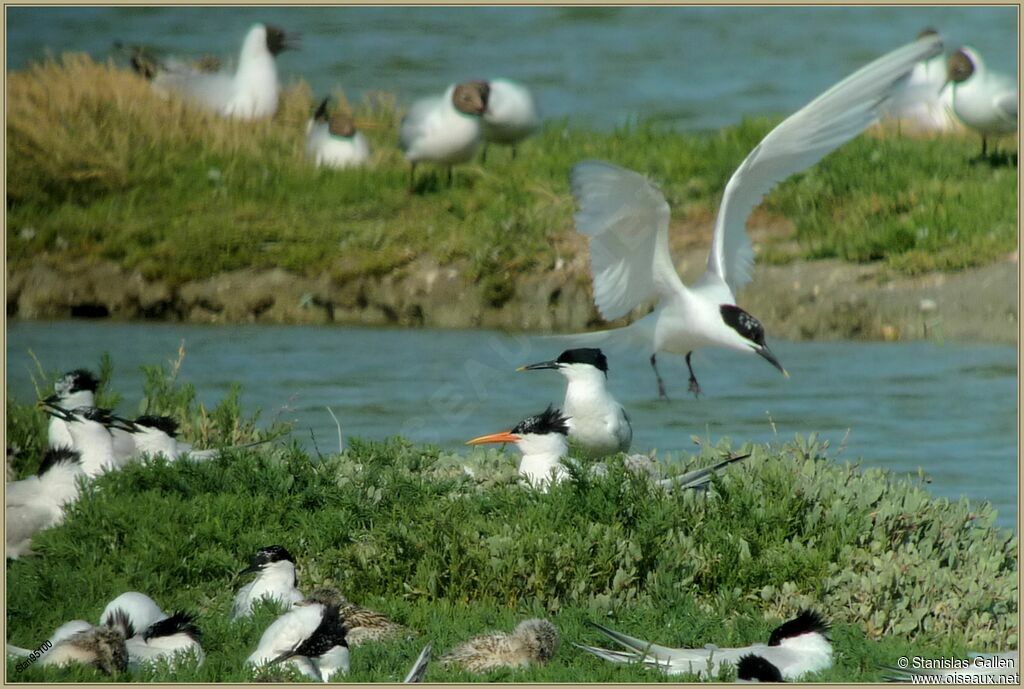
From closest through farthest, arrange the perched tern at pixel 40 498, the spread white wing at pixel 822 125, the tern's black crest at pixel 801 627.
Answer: the tern's black crest at pixel 801 627
the perched tern at pixel 40 498
the spread white wing at pixel 822 125

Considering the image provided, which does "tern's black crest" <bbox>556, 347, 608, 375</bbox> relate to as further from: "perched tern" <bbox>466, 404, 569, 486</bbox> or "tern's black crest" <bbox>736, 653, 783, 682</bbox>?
"tern's black crest" <bbox>736, 653, 783, 682</bbox>

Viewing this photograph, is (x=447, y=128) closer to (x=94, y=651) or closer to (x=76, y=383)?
(x=76, y=383)

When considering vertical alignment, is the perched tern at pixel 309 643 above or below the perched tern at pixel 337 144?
below

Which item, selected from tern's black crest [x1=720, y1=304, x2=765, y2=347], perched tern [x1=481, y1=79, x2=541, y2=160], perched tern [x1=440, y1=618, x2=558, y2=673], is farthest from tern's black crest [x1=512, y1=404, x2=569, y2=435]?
perched tern [x1=481, y1=79, x2=541, y2=160]

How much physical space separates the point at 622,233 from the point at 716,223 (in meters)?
0.52

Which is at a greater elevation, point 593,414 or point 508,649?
point 593,414

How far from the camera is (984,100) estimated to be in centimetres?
1362

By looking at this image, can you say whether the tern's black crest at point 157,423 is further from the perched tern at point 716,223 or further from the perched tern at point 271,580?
the perched tern at point 716,223

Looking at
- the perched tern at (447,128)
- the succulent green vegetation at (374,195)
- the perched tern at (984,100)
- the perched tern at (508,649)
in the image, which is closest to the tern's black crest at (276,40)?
the succulent green vegetation at (374,195)

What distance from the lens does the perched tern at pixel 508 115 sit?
14.0 meters

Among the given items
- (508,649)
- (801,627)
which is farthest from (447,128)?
(801,627)

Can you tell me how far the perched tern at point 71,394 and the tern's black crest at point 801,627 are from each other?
4.12 metres

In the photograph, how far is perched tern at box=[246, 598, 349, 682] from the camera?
5598 mm

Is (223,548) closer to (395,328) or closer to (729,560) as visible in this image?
(729,560)
